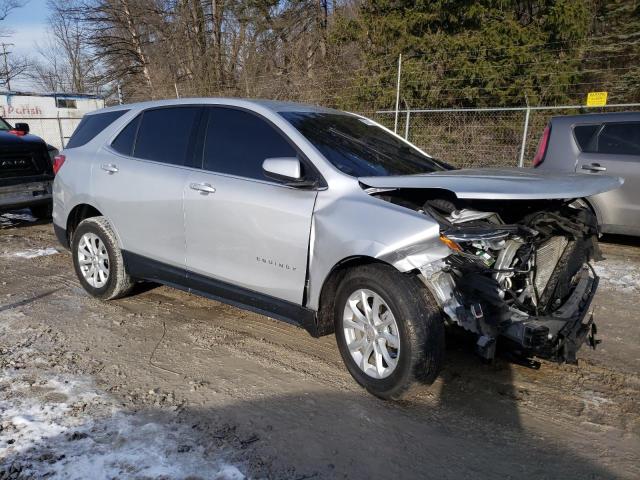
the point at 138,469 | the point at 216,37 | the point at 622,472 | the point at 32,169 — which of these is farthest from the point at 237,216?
the point at 216,37

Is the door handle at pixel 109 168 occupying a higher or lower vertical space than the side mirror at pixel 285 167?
lower

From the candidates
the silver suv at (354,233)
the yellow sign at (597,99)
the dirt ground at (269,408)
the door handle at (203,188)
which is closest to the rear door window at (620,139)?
the yellow sign at (597,99)

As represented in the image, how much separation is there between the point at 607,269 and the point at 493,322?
12.8 ft

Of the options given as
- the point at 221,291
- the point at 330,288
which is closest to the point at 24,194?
the point at 221,291

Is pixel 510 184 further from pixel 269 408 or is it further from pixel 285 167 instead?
pixel 269 408

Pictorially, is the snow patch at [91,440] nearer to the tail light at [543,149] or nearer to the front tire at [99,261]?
the front tire at [99,261]

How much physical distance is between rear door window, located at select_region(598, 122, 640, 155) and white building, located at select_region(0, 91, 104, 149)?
1859 centimetres

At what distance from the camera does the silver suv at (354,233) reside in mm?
2932

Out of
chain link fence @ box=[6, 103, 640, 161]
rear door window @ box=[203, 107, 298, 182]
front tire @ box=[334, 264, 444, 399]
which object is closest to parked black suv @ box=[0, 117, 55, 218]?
rear door window @ box=[203, 107, 298, 182]

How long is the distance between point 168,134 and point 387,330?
2.60 metres

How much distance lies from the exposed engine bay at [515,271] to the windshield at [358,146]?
0.39 m

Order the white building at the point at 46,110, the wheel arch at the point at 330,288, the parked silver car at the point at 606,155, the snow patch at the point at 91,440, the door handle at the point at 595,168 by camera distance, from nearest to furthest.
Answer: the snow patch at the point at 91,440 < the wheel arch at the point at 330,288 < the parked silver car at the point at 606,155 < the door handle at the point at 595,168 < the white building at the point at 46,110

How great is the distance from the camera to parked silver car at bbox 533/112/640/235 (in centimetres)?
650

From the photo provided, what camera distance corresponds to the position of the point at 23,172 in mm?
8102
